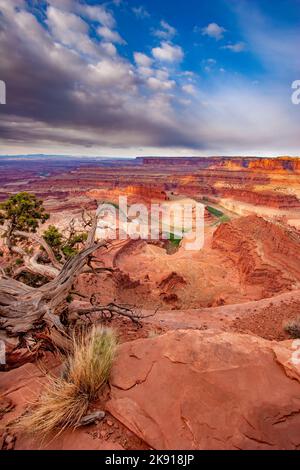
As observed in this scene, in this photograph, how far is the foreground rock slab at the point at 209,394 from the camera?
102 inches

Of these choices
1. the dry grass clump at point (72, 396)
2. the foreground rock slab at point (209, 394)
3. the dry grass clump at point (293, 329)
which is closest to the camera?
the foreground rock slab at point (209, 394)

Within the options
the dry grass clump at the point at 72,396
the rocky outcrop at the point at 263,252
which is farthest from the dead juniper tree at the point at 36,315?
the rocky outcrop at the point at 263,252

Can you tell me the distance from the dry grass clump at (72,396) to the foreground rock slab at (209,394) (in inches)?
10.7

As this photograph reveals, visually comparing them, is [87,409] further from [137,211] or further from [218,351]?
[137,211]

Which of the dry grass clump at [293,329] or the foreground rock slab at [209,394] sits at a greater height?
the foreground rock slab at [209,394]

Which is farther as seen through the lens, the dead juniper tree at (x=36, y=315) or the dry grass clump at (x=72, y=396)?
the dead juniper tree at (x=36, y=315)

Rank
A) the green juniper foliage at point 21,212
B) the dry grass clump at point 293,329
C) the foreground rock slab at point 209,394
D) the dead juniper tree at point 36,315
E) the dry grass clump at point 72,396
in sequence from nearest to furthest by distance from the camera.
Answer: the foreground rock slab at point 209,394 < the dry grass clump at point 72,396 < the dead juniper tree at point 36,315 < the dry grass clump at point 293,329 < the green juniper foliage at point 21,212

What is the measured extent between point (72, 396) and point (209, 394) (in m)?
1.55

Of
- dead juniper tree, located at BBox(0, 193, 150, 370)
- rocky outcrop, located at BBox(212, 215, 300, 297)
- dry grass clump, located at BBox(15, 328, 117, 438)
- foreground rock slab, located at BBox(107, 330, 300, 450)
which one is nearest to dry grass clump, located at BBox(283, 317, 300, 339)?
foreground rock slab, located at BBox(107, 330, 300, 450)

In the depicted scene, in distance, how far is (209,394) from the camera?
3018 mm

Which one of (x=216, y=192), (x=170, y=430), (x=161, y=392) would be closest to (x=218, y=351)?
(x=161, y=392)

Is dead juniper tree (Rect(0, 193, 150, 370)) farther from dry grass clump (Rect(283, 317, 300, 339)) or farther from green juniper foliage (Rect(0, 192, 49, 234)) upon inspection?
dry grass clump (Rect(283, 317, 300, 339))

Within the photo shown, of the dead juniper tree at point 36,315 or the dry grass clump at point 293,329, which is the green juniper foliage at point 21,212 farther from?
the dry grass clump at point 293,329

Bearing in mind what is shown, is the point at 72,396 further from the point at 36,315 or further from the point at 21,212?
the point at 21,212
